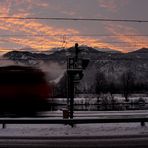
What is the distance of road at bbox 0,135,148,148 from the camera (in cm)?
1184

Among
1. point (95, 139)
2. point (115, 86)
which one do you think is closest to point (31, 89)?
point (95, 139)

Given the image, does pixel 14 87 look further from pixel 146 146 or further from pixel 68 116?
pixel 146 146

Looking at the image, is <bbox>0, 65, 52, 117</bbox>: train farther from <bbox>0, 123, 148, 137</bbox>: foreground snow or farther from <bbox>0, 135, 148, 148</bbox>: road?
<bbox>0, 135, 148, 148</bbox>: road

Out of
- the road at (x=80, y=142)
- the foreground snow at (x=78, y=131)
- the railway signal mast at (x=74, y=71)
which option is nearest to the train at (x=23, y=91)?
the railway signal mast at (x=74, y=71)

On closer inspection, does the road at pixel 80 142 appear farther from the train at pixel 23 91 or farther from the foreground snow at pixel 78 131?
the train at pixel 23 91

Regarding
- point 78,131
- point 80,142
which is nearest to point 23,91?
point 78,131

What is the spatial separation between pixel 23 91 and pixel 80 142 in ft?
32.7

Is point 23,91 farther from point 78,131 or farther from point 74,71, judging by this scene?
point 78,131

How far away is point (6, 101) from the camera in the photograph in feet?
74.3

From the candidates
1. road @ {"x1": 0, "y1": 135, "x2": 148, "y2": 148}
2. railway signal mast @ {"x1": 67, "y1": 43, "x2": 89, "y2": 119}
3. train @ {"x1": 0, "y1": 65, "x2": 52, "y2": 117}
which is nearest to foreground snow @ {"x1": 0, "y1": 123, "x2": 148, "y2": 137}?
road @ {"x1": 0, "y1": 135, "x2": 148, "y2": 148}

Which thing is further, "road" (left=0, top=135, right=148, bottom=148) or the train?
the train

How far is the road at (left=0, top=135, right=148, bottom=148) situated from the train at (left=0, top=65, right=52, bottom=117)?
7.90m

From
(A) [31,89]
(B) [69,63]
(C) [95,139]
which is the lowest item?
(C) [95,139]

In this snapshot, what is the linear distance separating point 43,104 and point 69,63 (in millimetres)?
3621
